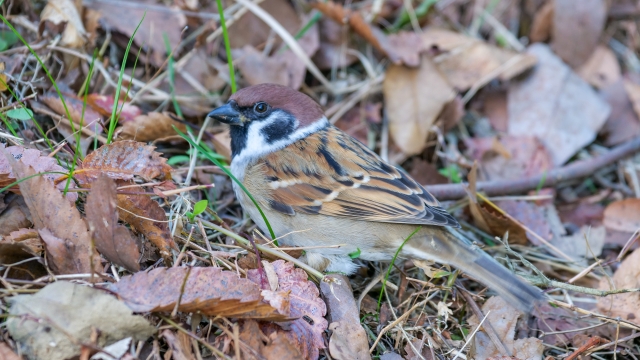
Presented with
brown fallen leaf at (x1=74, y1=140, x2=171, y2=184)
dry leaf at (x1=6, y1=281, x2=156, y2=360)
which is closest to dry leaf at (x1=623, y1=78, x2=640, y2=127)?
brown fallen leaf at (x1=74, y1=140, x2=171, y2=184)

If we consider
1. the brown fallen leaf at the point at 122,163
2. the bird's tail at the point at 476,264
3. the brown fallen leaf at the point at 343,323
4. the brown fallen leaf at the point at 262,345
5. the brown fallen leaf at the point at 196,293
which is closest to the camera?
the brown fallen leaf at the point at 196,293

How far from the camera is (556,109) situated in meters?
5.00

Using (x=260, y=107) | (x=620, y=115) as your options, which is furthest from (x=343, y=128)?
(x=620, y=115)

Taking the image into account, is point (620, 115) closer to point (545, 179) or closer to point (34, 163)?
point (545, 179)

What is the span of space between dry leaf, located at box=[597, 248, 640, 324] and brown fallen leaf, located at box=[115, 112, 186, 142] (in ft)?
9.01

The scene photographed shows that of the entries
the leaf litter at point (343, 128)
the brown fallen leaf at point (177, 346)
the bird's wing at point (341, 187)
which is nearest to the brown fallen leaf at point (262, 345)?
the leaf litter at point (343, 128)

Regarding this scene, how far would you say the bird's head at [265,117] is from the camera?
12.1 ft

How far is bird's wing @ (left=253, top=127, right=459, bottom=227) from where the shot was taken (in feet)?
11.2

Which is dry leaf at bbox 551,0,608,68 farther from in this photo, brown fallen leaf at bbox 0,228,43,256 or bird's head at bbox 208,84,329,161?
brown fallen leaf at bbox 0,228,43,256

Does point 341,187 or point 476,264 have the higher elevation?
point 341,187

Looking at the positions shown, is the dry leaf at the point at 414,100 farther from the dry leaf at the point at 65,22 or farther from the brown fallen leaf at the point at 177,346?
the brown fallen leaf at the point at 177,346

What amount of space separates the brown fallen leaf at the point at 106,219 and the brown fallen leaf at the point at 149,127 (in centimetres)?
101

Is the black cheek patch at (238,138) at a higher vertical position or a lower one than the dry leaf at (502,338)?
higher

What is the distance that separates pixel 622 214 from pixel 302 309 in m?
2.64
